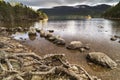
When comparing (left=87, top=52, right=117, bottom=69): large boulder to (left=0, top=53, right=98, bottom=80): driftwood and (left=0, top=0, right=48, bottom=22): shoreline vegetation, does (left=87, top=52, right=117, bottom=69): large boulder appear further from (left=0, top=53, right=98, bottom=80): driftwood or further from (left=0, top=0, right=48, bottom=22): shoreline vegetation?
(left=0, top=0, right=48, bottom=22): shoreline vegetation

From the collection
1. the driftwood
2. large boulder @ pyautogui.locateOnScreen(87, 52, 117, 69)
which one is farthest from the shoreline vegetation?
the driftwood

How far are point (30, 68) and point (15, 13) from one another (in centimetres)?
14952

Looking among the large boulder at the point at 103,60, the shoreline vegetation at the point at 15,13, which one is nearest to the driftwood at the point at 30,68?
the large boulder at the point at 103,60

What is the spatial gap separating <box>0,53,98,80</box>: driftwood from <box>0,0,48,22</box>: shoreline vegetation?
358ft

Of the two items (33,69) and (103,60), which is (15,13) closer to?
(103,60)

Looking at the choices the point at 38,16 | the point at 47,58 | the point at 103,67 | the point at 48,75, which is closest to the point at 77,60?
the point at 103,67

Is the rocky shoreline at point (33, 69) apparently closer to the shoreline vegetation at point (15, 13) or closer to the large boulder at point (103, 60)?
the large boulder at point (103, 60)

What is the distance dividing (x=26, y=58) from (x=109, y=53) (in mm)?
13815

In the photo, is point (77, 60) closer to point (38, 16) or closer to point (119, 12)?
point (119, 12)

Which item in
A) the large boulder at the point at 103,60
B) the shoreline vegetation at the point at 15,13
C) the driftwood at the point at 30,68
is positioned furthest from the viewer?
the shoreline vegetation at the point at 15,13

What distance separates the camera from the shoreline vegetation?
121812mm

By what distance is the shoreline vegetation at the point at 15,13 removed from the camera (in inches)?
4796

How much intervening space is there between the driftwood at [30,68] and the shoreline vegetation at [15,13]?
10927cm

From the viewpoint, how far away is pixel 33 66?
12680mm
